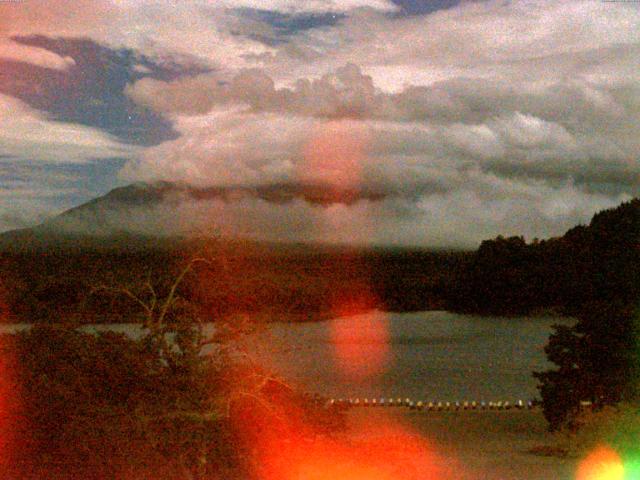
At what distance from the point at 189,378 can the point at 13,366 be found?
2468 millimetres

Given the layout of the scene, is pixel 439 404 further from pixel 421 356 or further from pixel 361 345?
pixel 361 345

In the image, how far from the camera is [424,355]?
33.6 metres

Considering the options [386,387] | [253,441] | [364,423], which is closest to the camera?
[253,441]

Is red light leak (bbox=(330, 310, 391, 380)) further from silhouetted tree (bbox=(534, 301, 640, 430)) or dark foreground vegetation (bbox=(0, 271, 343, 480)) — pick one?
dark foreground vegetation (bbox=(0, 271, 343, 480))

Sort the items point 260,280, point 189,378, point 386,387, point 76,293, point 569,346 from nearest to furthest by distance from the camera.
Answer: point 189,378
point 76,293
point 260,280
point 569,346
point 386,387

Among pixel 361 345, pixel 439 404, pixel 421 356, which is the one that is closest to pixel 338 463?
pixel 439 404

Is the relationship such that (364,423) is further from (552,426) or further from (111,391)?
(111,391)

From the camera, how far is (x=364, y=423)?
59.8 feet

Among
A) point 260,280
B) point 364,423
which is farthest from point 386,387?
point 260,280

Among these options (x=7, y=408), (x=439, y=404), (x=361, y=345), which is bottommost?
(x=439, y=404)

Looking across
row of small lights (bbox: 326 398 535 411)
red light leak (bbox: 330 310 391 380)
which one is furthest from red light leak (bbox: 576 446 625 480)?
red light leak (bbox: 330 310 391 380)

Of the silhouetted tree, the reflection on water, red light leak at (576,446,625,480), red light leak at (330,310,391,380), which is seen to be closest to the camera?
red light leak at (576,446,625,480)

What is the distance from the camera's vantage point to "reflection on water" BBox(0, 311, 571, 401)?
76.1 feet

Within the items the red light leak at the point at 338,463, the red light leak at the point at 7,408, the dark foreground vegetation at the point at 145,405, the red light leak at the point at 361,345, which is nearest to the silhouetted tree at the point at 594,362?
the red light leak at the point at 338,463
